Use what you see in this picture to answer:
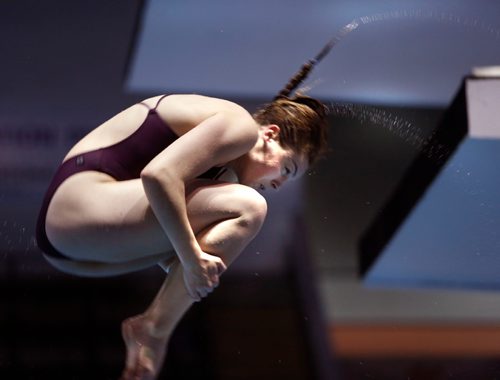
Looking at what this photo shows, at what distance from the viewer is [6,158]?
107 inches

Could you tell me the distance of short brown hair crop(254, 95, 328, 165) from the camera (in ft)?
5.38

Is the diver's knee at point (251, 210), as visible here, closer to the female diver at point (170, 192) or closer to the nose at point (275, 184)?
the female diver at point (170, 192)

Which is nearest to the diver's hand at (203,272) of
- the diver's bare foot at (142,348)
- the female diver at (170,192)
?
the female diver at (170,192)

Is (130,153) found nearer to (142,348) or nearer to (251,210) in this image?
(251,210)

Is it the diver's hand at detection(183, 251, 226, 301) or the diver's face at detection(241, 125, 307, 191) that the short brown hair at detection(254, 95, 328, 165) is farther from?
the diver's hand at detection(183, 251, 226, 301)

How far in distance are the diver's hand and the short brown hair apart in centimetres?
24

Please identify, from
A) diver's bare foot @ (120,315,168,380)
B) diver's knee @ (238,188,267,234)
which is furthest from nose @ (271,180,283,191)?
diver's bare foot @ (120,315,168,380)

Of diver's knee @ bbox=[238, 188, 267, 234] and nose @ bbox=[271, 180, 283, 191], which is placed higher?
diver's knee @ bbox=[238, 188, 267, 234]

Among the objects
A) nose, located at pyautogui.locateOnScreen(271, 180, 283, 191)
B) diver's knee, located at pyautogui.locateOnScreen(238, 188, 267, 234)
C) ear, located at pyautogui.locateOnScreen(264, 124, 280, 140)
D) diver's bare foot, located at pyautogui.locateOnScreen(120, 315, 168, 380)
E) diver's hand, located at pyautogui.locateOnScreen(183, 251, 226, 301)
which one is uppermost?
ear, located at pyautogui.locateOnScreen(264, 124, 280, 140)

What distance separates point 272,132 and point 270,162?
0.05 m

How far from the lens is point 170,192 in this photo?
57.4 inches

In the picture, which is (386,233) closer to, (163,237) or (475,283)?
(475,283)

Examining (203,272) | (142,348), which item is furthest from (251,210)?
(142,348)

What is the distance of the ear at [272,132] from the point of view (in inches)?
64.1
